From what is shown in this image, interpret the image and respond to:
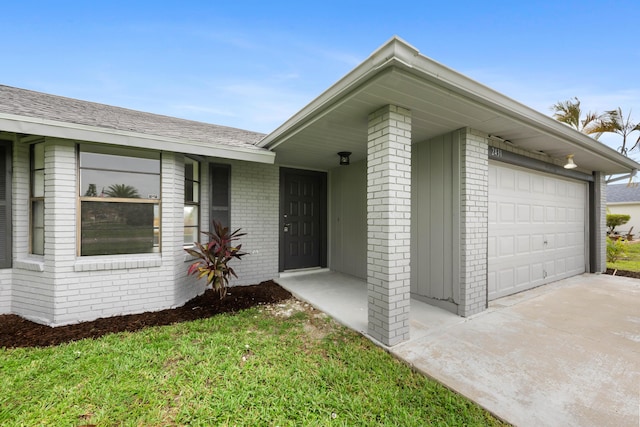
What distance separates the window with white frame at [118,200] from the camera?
3570 millimetres

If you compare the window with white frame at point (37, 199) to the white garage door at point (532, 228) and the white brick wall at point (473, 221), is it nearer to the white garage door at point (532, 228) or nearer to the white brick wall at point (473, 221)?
the white brick wall at point (473, 221)

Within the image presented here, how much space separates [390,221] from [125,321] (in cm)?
371

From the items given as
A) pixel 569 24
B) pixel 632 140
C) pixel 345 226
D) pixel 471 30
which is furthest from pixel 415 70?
pixel 632 140

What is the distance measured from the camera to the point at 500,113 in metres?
3.12

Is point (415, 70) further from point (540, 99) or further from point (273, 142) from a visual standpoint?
point (540, 99)

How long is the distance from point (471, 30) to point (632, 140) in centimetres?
876

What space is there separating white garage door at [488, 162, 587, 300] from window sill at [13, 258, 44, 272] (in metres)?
6.58

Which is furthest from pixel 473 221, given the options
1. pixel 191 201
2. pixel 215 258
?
pixel 191 201

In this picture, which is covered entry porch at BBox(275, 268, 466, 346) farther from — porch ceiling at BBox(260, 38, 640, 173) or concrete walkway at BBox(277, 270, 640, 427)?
porch ceiling at BBox(260, 38, 640, 173)

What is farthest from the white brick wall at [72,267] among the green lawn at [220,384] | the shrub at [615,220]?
the shrub at [615,220]

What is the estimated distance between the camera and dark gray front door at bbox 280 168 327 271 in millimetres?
6066

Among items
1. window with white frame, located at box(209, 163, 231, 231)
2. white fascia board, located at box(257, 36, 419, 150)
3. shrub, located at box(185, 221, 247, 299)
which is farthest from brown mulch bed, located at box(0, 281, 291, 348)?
white fascia board, located at box(257, 36, 419, 150)

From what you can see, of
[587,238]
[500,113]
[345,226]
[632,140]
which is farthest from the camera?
[632,140]

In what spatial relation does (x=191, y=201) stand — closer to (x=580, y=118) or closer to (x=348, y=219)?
(x=348, y=219)
